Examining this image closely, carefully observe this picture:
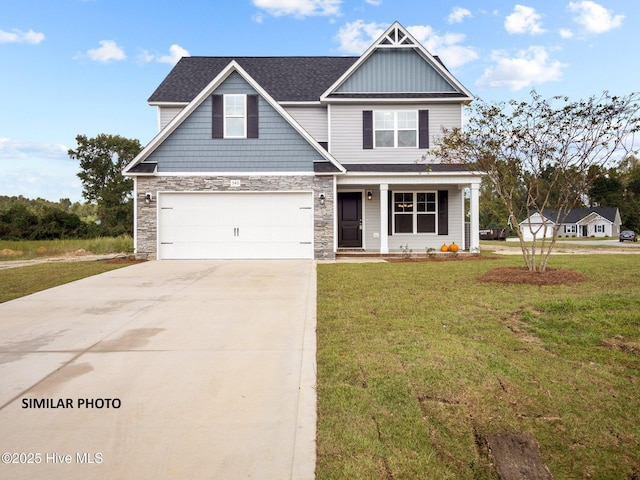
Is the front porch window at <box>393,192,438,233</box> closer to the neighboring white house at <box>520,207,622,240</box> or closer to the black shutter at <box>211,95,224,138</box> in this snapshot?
the black shutter at <box>211,95,224,138</box>

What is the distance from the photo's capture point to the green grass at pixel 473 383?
2961mm

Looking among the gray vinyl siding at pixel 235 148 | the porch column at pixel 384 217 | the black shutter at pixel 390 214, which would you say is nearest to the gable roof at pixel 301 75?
the gray vinyl siding at pixel 235 148

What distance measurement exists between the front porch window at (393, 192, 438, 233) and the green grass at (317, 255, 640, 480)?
391 inches

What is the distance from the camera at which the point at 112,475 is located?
9.07 feet

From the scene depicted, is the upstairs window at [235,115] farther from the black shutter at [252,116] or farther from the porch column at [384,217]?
the porch column at [384,217]

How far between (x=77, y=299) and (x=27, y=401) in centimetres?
487

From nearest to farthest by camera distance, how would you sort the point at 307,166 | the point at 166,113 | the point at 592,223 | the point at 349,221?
the point at 307,166 < the point at 166,113 < the point at 349,221 < the point at 592,223

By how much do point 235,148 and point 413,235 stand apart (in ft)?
24.5

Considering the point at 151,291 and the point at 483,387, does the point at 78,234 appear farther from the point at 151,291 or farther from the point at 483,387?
the point at 483,387

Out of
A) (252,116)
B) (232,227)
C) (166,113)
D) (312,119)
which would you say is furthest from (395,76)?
(166,113)

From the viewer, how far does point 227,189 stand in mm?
15039

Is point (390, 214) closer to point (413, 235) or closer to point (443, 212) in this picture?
point (413, 235)

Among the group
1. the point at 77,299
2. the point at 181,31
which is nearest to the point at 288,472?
the point at 77,299

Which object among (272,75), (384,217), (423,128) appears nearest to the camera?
(384,217)
